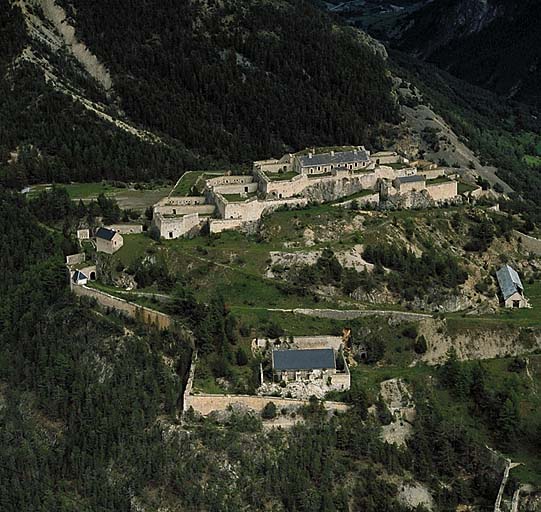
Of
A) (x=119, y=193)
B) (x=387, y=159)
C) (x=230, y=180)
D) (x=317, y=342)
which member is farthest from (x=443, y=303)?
(x=119, y=193)

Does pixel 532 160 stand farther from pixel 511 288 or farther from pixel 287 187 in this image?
pixel 511 288

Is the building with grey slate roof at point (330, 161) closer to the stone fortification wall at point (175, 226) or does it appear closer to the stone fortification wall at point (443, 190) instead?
the stone fortification wall at point (443, 190)

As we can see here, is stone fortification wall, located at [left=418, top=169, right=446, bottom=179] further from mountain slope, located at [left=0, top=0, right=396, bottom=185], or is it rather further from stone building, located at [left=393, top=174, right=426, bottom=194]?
mountain slope, located at [left=0, top=0, right=396, bottom=185]

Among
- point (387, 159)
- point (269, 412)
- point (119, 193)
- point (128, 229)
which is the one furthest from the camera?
point (119, 193)

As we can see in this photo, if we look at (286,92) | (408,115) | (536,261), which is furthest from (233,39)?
(536,261)

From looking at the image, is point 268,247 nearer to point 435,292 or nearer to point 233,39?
point 435,292
